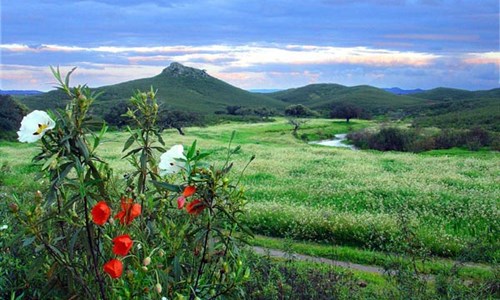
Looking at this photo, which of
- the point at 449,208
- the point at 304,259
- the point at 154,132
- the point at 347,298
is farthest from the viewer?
the point at 449,208

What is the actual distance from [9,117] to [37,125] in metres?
62.9

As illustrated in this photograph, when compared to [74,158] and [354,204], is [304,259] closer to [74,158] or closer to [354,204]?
[354,204]

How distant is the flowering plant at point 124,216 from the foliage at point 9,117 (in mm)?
57532

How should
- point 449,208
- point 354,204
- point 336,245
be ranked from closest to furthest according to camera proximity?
1. point 336,245
2. point 449,208
3. point 354,204

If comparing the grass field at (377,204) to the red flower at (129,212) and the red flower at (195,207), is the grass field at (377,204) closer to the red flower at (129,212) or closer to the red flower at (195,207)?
the red flower at (129,212)

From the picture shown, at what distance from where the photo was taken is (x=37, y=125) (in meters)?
3.79

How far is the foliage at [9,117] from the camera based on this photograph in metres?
58.0

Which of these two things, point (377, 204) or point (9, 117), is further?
point (9, 117)

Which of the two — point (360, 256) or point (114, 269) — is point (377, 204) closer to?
point (360, 256)

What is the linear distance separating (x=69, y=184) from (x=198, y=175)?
38.5 inches

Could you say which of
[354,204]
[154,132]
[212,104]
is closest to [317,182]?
[354,204]

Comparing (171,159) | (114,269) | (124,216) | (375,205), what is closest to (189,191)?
(171,159)

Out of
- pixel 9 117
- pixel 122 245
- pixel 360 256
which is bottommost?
pixel 360 256

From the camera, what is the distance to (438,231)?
44.4ft
